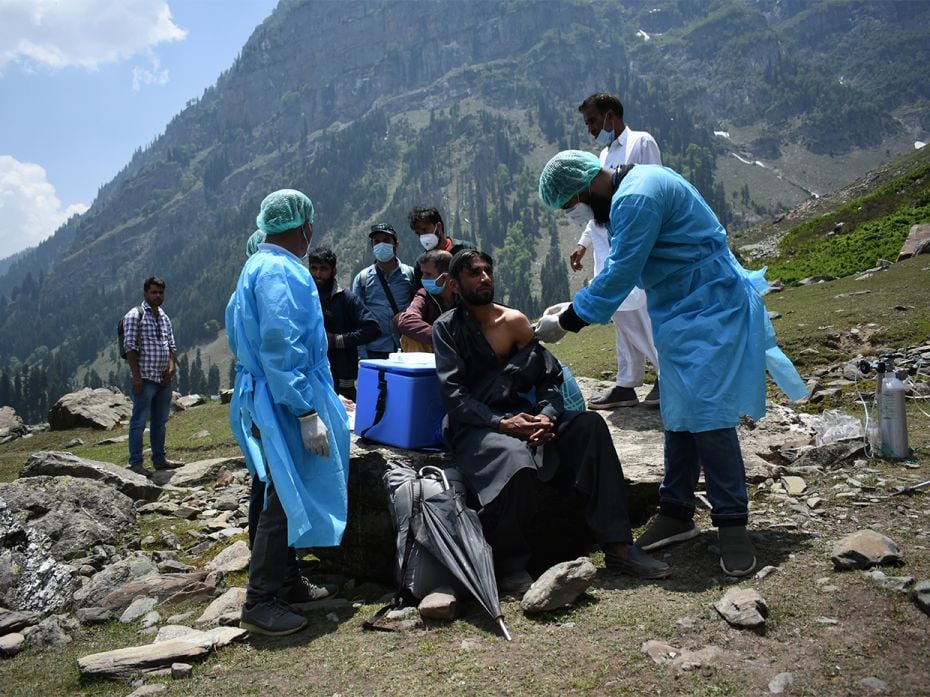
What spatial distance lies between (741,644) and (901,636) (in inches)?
29.4

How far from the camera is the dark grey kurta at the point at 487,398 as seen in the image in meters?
4.79

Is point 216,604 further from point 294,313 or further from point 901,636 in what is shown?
point 901,636

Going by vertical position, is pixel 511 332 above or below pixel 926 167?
below

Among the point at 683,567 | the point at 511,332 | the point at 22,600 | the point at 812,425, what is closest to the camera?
the point at 683,567

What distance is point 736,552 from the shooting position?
4434mm

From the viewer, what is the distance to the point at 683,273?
4.77 m

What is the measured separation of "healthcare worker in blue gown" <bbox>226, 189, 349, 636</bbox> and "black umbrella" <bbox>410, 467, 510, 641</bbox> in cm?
63

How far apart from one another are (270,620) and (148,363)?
7456mm

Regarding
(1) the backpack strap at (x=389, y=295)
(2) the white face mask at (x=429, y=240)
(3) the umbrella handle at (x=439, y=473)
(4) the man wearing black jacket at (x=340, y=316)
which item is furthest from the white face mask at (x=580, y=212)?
(1) the backpack strap at (x=389, y=295)

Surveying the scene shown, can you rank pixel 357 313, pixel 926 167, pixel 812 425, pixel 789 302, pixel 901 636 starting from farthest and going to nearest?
pixel 926 167, pixel 789 302, pixel 357 313, pixel 812 425, pixel 901 636

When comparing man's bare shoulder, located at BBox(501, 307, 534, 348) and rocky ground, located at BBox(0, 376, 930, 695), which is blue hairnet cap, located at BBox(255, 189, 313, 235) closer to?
man's bare shoulder, located at BBox(501, 307, 534, 348)

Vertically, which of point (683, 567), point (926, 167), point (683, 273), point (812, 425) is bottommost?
point (683, 567)

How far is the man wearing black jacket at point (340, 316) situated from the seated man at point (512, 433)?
2.65 m

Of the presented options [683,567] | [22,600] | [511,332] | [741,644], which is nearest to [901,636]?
[741,644]
